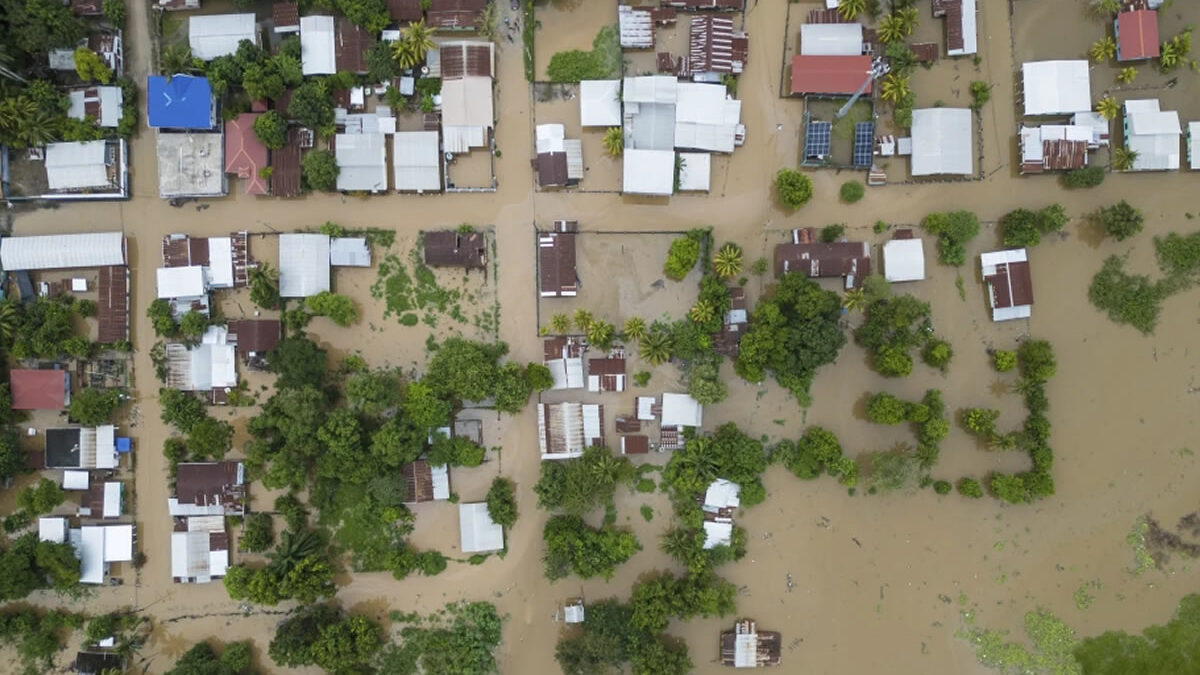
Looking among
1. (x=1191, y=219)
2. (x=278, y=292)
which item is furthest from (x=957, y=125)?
(x=278, y=292)

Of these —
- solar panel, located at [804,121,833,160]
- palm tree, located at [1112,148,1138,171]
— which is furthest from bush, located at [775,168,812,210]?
palm tree, located at [1112,148,1138,171]

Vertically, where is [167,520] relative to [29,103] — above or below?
below

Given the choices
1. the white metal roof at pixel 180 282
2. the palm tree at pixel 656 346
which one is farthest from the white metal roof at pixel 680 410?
the white metal roof at pixel 180 282

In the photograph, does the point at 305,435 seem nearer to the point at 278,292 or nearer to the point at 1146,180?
the point at 278,292

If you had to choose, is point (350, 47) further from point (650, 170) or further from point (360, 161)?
point (650, 170)

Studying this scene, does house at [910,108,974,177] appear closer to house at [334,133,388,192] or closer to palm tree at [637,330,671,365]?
palm tree at [637,330,671,365]
